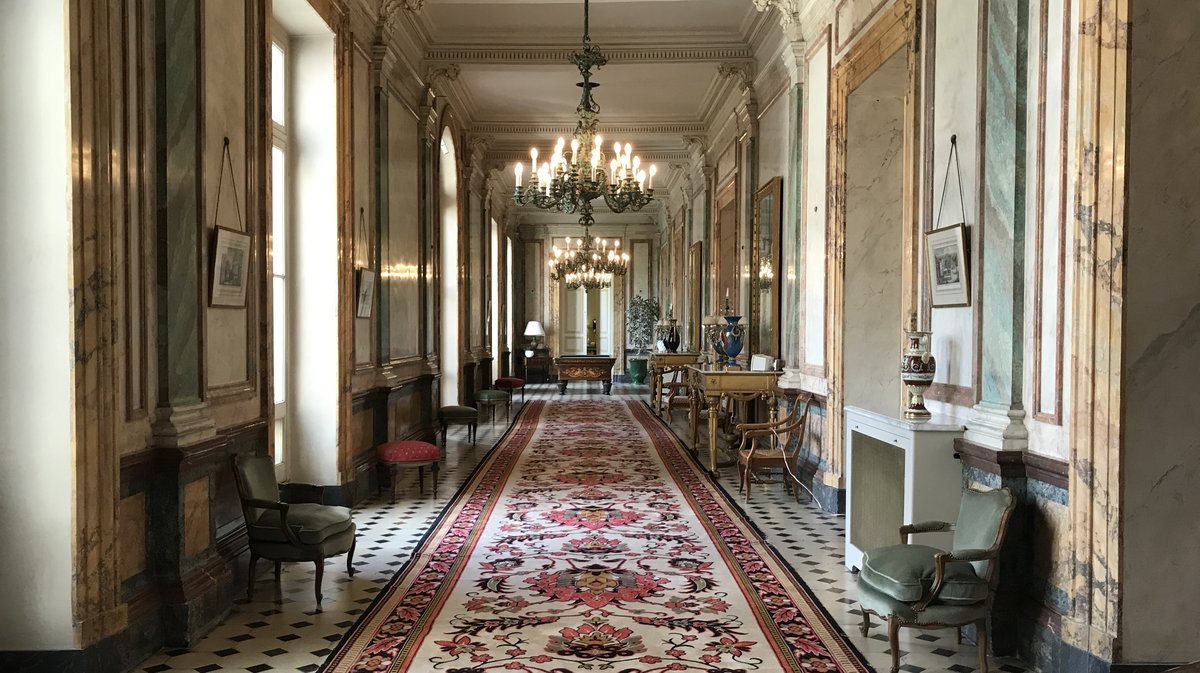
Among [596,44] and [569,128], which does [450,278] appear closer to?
[569,128]

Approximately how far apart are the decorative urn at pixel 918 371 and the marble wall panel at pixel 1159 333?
151cm

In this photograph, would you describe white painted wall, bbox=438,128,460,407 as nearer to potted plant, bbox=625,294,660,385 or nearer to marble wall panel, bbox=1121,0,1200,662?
marble wall panel, bbox=1121,0,1200,662

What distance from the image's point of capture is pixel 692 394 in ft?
38.1

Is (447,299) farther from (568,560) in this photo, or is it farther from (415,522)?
(568,560)

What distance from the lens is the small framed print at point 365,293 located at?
27.1 feet

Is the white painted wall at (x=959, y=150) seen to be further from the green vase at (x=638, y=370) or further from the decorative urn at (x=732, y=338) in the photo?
the green vase at (x=638, y=370)

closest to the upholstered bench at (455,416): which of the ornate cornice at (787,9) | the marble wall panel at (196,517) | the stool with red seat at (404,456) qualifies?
the stool with red seat at (404,456)

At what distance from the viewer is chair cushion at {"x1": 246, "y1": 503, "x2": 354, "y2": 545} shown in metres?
5.20

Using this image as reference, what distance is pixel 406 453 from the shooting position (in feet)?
27.0

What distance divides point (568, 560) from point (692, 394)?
5704 millimetres

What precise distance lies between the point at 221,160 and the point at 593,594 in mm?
3563

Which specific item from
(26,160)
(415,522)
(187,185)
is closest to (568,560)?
(415,522)

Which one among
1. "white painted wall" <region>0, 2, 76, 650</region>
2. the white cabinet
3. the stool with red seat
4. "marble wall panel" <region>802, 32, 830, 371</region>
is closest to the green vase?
"marble wall panel" <region>802, 32, 830, 371</region>

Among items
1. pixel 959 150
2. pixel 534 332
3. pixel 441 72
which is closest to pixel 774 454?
pixel 959 150
